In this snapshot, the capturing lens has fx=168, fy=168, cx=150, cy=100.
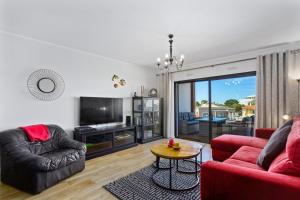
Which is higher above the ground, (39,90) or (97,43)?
(97,43)

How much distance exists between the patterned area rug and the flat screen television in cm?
173

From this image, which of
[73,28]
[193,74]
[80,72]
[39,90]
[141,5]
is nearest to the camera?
[141,5]

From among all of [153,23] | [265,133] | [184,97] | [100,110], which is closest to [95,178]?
[100,110]

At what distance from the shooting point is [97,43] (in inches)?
133

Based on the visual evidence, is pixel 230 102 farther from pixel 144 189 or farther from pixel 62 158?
pixel 62 158

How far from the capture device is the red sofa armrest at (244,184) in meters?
1.25

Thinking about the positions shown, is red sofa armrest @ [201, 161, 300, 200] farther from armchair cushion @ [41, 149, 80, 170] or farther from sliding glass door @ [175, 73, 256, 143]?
sliding glass door @ [175, 73, 256, 143]

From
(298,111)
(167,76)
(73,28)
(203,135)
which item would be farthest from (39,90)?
(298,111)

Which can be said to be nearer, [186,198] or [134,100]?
[186,198]

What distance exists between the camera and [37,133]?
9.38ft

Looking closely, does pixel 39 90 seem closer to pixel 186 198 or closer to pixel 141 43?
pixel 141 43

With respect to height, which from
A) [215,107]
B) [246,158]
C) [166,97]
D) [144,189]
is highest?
[166,97]

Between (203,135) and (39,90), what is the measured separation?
4337 mm

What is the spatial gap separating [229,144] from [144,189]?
1698mm
